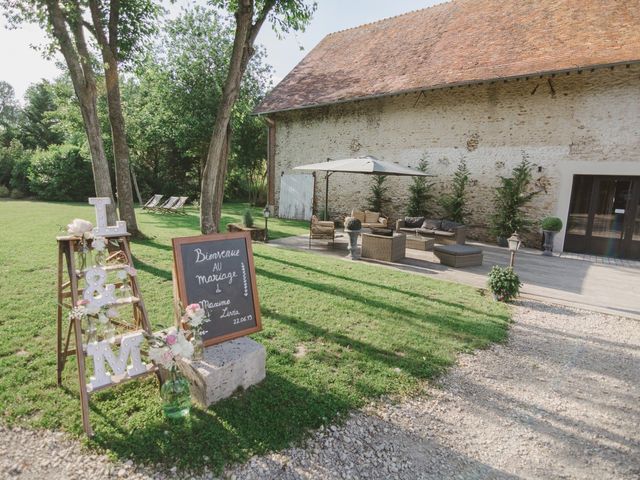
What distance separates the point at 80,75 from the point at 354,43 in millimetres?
12060

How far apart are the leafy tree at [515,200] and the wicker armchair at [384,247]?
4054 millimetres

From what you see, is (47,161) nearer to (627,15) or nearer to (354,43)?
(354,43)

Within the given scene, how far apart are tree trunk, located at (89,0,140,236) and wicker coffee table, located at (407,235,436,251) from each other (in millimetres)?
6869

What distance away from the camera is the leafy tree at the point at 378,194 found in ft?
42.4

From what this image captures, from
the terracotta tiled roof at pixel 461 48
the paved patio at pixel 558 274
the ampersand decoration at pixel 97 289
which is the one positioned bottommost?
the paved patio at pixel 558 274

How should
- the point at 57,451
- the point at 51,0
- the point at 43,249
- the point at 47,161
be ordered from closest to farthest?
the point at 57,451, the point at 51,0, the point at 43,249, the point at 47,161

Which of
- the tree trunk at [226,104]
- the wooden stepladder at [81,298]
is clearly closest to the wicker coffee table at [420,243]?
the tree trunk at [226,104]

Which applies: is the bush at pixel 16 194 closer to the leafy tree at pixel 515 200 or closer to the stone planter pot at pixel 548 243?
the leafy tree at pixel 515 200

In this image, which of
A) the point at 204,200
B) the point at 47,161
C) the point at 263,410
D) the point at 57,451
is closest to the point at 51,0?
the point at 204,200

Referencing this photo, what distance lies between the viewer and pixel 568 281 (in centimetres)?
696

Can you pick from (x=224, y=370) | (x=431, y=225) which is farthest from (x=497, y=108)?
(x=224, y=370)

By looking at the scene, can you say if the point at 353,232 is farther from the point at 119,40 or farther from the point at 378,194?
the point at 119,40

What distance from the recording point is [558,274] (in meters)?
7.46

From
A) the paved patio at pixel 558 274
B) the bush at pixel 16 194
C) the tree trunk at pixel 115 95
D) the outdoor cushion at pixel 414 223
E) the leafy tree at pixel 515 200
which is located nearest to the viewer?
the paved patio at pixel 558 274
